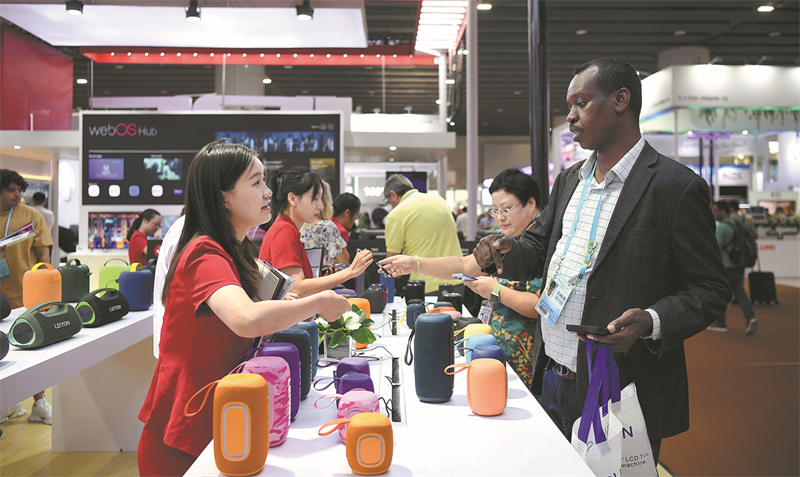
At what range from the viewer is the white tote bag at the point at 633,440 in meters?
1.41

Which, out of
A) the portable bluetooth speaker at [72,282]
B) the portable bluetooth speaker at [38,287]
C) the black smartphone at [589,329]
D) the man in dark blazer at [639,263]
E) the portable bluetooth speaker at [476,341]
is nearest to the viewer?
the black smartphone at [589,329]

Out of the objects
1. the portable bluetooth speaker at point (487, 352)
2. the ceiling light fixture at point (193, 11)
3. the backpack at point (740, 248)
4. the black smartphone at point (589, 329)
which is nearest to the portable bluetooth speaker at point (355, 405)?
the portable bluetooth speaker at point (487, 352)

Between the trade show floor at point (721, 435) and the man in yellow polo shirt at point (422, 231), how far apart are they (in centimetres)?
188

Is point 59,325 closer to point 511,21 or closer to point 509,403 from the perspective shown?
point 509,403

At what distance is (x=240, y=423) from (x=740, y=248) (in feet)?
26.1

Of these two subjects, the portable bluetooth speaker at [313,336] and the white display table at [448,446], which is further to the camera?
the portable bluetooth speaker at [313,336]

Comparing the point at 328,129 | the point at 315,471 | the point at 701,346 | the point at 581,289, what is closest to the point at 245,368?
the point at 315,471

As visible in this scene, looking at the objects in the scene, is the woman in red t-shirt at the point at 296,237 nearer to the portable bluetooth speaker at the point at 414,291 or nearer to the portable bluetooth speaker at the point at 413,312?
the portable bluetooth speaker at the point at 413,312

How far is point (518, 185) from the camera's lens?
7.82ft

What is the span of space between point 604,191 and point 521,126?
62.1 feet

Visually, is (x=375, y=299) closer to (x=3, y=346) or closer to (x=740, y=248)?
(x=3, y=346)

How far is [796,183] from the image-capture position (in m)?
13.4

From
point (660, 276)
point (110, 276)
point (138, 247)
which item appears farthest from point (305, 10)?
point (660, 276)

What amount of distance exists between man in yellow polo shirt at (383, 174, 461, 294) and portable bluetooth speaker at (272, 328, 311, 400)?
92.9 inches
